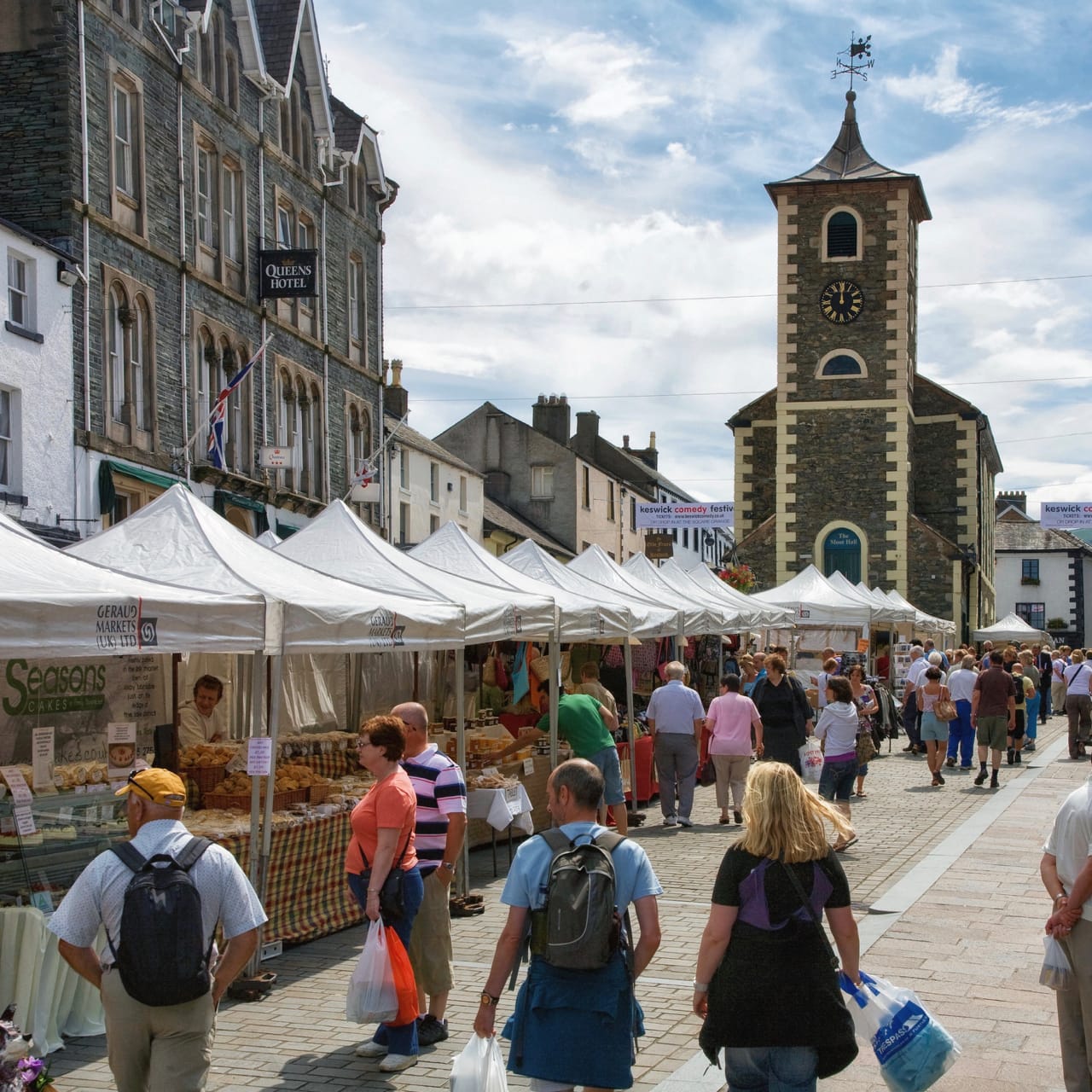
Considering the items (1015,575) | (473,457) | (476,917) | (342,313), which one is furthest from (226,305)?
(1015,575)

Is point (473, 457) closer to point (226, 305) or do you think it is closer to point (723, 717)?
point (226, 305)

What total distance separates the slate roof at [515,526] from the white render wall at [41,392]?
3187 cm

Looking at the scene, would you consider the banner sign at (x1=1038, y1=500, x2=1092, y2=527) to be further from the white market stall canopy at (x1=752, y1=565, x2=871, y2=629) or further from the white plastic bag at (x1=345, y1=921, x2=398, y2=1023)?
the white plastic bag at (x1=345, y1=921, x2=398, y2=1023)

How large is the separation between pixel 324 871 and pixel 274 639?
2092 mm

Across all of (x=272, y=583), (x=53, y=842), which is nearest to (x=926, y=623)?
(x=272, y=583)

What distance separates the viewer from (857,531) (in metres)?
43.3

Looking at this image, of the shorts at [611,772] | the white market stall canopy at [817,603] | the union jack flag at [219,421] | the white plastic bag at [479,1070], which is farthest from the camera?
the white market stall canopy at [817,603]

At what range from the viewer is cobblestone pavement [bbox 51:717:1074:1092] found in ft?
21.9

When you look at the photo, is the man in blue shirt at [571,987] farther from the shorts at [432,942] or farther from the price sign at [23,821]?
the price sign at [23,821]

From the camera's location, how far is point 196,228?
25125mm

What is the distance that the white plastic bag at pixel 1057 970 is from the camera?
18.6ft

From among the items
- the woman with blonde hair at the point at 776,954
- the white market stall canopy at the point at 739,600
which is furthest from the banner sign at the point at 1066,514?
the woman with blonde hair at the point at 776,954

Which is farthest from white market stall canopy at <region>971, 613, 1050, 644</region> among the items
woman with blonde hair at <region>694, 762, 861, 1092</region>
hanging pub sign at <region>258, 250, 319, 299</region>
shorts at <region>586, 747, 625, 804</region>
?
woman with blonde hair at <region>694, 762, 861, 1092</region>

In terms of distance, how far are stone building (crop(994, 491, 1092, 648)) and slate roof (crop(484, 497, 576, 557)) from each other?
106 feet
